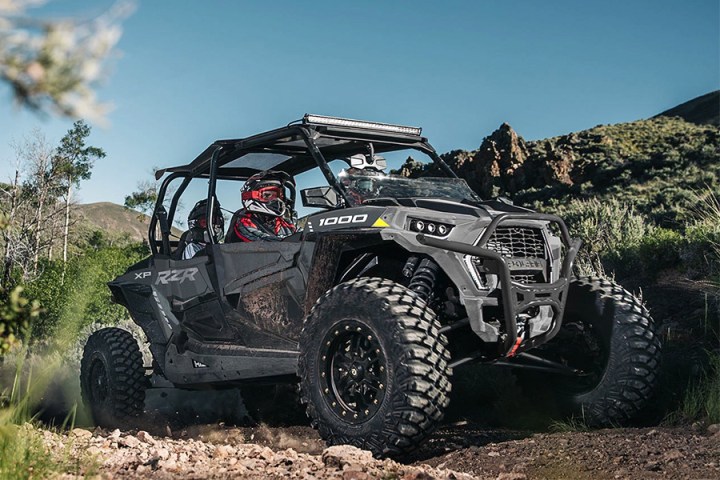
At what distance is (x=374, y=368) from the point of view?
5.27m

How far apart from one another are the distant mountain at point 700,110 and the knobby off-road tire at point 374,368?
52039mm

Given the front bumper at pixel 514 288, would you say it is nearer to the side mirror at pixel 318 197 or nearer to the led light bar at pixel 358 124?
the side mirror at pixel 318 197

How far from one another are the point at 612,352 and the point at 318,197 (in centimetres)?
255

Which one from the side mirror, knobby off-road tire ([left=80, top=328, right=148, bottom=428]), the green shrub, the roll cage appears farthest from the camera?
the green shrub

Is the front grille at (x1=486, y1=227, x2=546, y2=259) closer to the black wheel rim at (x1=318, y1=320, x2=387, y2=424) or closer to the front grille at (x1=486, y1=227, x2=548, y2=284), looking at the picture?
the front grille at (x1=486, y1=227, x2=548, y2=284)

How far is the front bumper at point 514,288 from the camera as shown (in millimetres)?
5316

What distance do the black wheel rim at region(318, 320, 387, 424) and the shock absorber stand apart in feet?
1.91

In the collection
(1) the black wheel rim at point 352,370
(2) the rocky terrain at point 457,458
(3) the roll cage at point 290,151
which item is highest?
(3) the roll cage at point 290,151

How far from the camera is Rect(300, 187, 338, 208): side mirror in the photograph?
5844 millimetres

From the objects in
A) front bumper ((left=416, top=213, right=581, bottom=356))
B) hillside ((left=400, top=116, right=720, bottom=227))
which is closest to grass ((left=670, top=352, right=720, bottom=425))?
front bumper ((left=416, top=213, right=581, bottom=356))

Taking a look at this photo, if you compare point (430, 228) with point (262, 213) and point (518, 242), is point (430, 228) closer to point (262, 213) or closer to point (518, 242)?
point (518, 242)

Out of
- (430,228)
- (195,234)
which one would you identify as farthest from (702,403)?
(195,234)

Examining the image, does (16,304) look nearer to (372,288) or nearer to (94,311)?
(372,288)

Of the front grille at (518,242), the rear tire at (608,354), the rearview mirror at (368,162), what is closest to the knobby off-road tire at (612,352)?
the rear tire at (608,354)
